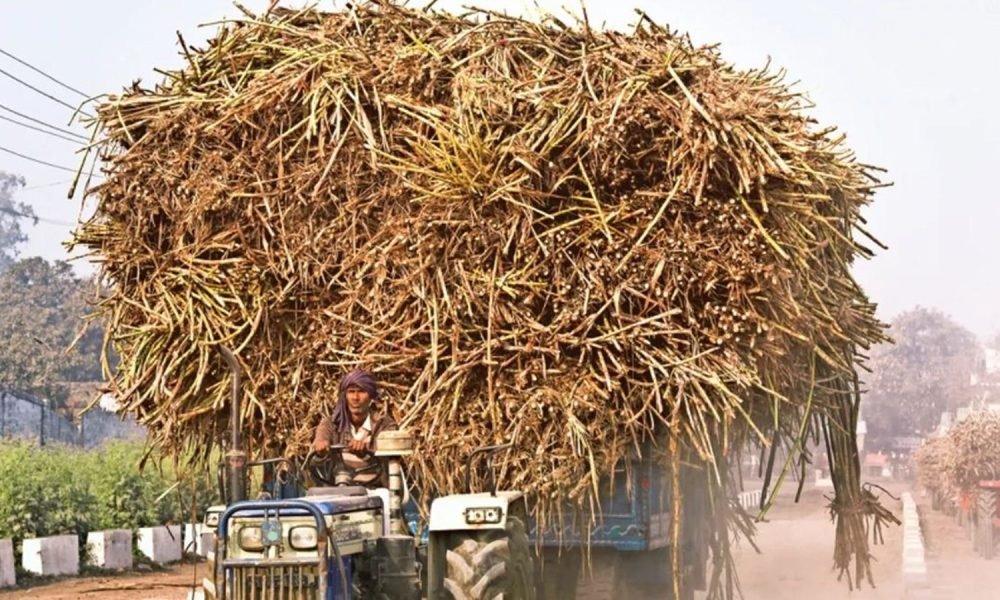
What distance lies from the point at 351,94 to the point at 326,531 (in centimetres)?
399

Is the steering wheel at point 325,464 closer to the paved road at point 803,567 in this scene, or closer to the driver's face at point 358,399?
the driver's face at point 358,399

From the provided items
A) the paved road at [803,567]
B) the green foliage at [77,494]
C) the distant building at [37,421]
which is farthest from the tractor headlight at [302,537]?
the distant building at [37,421]

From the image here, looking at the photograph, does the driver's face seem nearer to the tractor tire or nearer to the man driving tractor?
the man driving tractor

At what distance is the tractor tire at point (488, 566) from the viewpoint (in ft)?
32.3

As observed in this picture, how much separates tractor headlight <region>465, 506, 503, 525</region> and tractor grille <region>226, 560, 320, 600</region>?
1.43m

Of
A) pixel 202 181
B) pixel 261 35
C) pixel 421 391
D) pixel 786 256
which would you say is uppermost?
pixel 261 35

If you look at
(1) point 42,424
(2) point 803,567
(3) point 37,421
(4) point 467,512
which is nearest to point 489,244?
(4) point 467,512

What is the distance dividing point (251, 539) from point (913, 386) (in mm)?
135330

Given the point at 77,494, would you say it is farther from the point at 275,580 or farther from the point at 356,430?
the point at 275,580

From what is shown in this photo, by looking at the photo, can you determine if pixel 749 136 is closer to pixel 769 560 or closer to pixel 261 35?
pixel 261 35

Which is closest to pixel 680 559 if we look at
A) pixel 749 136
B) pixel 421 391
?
pixel 421 391

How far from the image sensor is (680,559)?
37.8ft

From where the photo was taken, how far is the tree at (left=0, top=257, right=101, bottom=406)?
173 ft

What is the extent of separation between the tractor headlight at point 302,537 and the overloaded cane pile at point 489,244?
236cm
